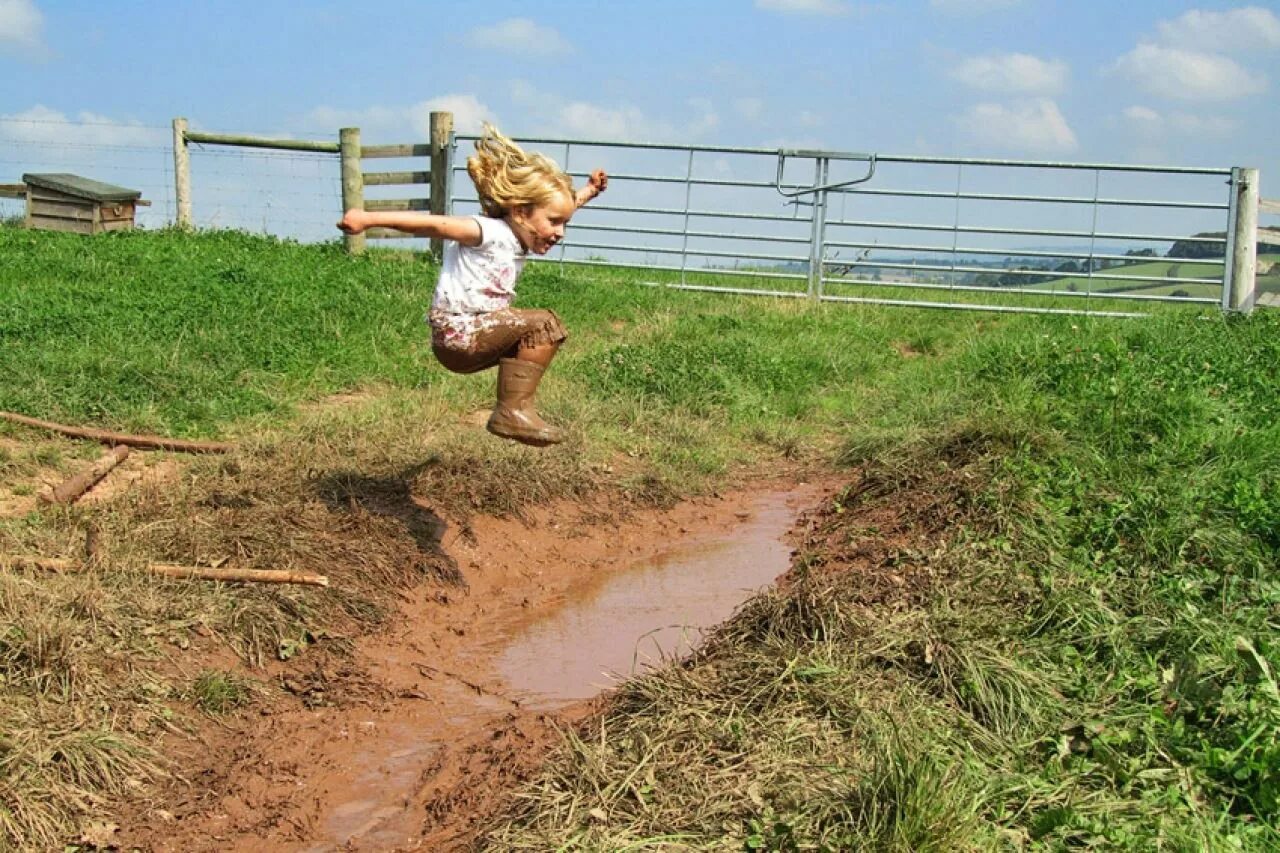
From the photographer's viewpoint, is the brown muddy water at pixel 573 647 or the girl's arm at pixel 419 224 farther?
the girl's arm at pixel 419 224

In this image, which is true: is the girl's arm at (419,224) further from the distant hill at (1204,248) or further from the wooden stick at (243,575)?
the distant hill at (1204,248)

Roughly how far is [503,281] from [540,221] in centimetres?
32

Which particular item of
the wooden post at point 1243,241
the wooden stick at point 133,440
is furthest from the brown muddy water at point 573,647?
the wooden post at point 1243,241

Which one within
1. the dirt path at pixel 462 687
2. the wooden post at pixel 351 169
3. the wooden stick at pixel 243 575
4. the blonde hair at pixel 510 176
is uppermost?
the wooden post at pixel 351 169

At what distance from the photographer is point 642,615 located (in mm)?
6414

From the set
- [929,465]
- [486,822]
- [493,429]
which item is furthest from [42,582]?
[929,465]

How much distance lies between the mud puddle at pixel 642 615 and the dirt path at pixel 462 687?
0.01 meters

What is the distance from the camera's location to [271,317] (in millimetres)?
10750

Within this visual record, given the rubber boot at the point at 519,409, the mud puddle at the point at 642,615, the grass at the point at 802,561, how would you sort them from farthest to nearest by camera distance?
1. the rubber boot at the point at 519,409
2. the mud puddle at the point at 642,615
3. the grass at the point at 802,561

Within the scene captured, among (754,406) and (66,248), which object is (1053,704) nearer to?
(754,406)

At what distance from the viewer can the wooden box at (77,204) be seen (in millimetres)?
16312

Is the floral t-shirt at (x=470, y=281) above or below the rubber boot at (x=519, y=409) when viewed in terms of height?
above

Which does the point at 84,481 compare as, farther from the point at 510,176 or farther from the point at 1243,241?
the point at 1243,241

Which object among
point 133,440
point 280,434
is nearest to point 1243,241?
point 280,434
